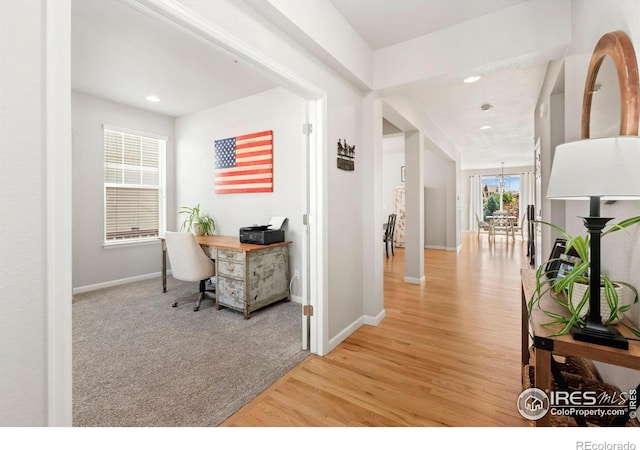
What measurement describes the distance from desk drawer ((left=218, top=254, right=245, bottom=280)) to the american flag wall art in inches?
45.3

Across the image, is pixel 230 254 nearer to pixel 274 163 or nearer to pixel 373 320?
pixel 274 163

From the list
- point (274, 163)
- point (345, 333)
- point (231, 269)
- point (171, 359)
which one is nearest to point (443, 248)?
point (274, 163)

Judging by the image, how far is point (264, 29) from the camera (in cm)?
173

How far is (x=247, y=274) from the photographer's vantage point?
119 inches

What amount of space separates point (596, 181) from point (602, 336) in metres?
0.51

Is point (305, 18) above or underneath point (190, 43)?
underneath

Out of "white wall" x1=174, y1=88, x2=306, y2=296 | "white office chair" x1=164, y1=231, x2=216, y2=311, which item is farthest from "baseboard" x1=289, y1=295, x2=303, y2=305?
"white office chair" x1=164, y1=231, x2=216, y2=311

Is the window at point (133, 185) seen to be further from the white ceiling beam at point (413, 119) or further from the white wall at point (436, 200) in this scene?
the white wall at point (436, 200)

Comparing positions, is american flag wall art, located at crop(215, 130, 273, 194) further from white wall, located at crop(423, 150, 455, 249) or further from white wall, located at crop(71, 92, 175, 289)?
white wall, located at crop(423, 150, 455, 249)

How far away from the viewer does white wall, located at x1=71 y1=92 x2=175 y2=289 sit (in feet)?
12.6

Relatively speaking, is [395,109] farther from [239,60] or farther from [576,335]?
[576,335]
